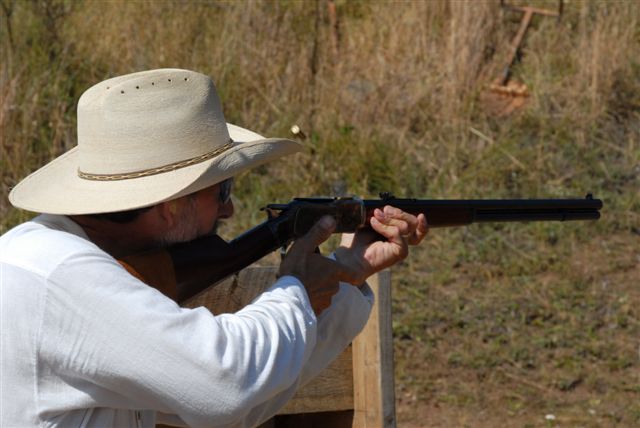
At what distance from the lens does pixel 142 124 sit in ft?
7.41

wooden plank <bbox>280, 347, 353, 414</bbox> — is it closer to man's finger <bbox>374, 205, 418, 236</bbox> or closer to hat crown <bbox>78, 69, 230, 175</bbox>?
man's finger <bbox>374, 205, 418, 236</bbox>

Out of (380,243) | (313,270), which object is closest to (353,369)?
(380,243)

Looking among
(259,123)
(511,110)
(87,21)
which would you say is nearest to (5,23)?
(87,21)

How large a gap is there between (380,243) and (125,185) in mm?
839

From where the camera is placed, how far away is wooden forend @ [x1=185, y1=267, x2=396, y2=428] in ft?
9.52

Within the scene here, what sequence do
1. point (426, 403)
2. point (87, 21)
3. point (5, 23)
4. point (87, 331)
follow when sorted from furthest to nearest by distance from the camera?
point (87, 21)
point (5, 23)
point (426, 403)
point (87, 331)

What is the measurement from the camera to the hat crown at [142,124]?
2260 mm

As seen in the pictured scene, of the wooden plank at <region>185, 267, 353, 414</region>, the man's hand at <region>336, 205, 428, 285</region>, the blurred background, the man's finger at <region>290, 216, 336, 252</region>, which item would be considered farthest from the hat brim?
the blurred background

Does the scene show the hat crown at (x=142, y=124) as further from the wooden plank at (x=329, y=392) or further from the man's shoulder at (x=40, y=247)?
the wooden plank at (x=329, y=392)

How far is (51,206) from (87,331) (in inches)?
15.6

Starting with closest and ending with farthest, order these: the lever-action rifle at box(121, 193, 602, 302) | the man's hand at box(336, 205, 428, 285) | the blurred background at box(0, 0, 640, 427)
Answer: the lever-action rifle at box(121, 193, 602, 302) < the man's hand at box(336, 205, 428, 285) < the blurred background at box(0, 0, 640, 427)

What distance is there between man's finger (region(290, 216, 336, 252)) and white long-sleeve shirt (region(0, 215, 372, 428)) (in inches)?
13.1

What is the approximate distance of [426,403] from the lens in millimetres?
4930

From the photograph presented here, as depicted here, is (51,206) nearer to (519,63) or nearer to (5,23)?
(5,23)
